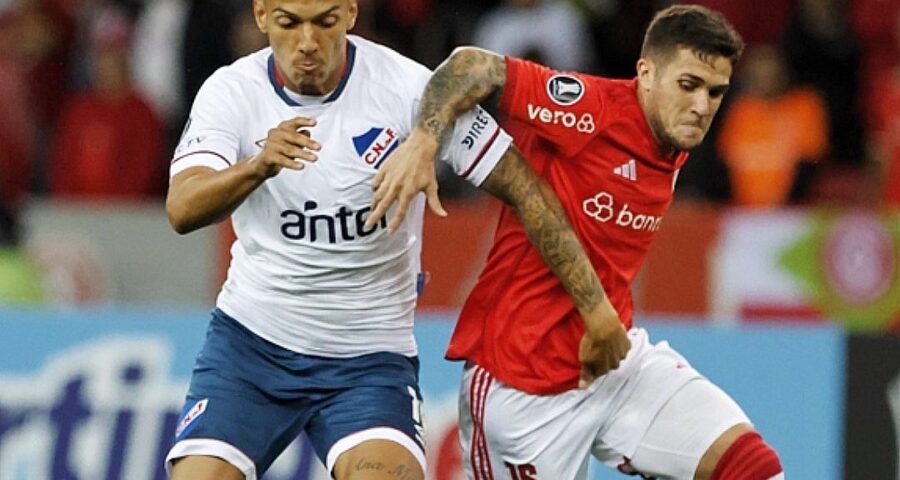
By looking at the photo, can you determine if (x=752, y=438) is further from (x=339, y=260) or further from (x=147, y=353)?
(x=147, y=353)

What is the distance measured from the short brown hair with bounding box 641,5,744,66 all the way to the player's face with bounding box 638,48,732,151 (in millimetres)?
22

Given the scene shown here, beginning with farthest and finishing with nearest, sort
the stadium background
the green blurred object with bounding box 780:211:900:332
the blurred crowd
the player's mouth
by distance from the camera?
the blurred crowd
the green blurred object with bounding box 780:211:900:332
the stadium background
the player's mouth

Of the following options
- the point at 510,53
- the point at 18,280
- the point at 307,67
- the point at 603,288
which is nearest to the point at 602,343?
the point at 603,288

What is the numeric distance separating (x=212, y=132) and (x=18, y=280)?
515 centimetres

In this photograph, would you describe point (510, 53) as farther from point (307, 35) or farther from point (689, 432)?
point (307, 35)

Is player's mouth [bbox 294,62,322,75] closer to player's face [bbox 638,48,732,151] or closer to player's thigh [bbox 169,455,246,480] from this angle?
player's face [bbox 638,48,732,151]

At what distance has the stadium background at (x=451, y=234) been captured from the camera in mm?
8656

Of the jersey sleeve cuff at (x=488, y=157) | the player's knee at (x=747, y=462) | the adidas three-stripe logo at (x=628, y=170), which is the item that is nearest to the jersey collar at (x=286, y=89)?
the jersey sleeve cuff at (x=488, y=157)

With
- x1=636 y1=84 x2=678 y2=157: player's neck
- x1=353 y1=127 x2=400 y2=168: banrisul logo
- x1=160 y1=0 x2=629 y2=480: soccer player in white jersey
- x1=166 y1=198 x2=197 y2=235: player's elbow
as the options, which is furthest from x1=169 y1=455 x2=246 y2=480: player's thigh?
x1=636 y1=84 x2=678 y2=157: player's neck

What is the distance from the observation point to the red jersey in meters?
6.27

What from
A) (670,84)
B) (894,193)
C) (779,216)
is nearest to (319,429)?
(670,84)

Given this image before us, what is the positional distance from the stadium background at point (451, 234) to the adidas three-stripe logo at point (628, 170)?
98.3 inches

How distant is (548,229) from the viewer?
244 inches

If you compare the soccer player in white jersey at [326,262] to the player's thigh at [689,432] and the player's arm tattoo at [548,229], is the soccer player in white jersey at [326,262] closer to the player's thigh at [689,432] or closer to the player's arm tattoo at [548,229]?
the player's arm tattoo at [548,229]
